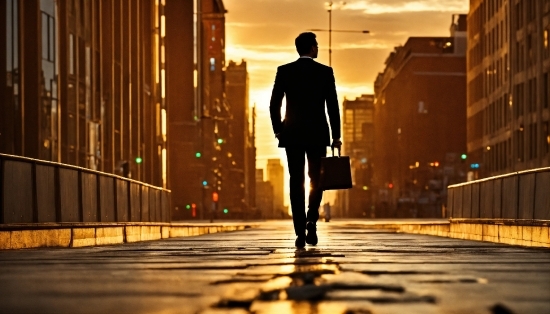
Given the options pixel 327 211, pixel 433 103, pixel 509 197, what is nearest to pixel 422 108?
pixel 433 103

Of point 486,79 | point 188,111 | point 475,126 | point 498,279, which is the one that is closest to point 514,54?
point 486,79

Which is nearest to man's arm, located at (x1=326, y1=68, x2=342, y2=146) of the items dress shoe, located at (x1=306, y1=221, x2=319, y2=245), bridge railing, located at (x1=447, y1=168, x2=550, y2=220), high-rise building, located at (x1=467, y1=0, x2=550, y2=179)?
dress shoe, located at (x1=306, y1=221, x2=319, y2=245)

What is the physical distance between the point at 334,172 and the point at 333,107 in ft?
2.69

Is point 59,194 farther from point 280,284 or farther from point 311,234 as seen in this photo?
point 280,284

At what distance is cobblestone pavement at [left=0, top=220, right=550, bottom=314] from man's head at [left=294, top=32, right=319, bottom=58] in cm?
351

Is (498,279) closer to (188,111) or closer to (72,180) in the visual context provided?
(72,180)

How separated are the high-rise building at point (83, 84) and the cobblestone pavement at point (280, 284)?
32125 millimetres

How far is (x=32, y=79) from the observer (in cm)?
4425

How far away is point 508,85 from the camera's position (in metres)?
99.4

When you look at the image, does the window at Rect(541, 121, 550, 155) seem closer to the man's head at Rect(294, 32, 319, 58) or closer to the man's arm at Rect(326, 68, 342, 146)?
the man's arm at Rect(326, 68, 342, 146)

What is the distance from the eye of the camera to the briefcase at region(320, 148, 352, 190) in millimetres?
13492

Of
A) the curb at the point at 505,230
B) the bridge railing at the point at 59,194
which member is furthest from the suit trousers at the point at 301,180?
the bridge railing at the point at 59,194

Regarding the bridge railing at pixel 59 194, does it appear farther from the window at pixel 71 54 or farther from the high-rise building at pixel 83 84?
the window at pixel 71 54

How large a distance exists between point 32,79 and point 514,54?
55629 mm
